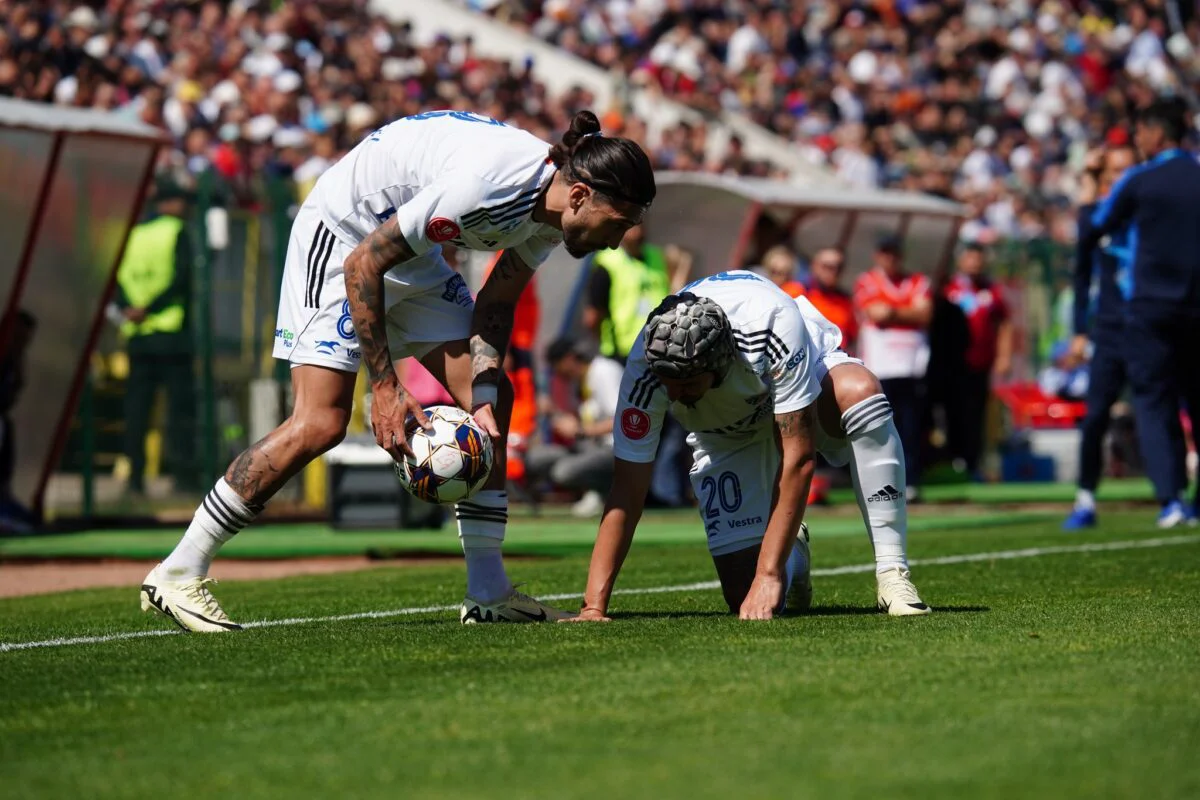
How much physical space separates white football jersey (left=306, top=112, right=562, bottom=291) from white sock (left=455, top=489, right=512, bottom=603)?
84 centimetres

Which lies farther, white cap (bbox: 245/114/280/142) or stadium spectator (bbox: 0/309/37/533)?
white cap (bbox: 245/114/280/142)

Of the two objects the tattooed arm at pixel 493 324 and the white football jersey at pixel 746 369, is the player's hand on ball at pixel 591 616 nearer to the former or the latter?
the white football jersey at pixel 746 369

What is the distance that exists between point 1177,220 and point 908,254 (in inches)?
329

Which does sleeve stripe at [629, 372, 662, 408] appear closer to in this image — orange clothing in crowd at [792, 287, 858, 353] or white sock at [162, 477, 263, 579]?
white sock at [162, 477, 263, 579]

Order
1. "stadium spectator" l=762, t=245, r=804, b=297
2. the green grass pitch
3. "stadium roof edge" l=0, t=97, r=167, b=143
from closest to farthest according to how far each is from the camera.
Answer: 1. the green grass pitch
2. "stadium roof edge" l=0, t=97, r=167, b=143
3. "stadium spectator" l=762, t=245, r=804, b=297

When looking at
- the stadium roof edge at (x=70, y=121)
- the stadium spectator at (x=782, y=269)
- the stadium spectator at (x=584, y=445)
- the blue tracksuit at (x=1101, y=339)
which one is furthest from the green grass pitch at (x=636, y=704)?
the stadium spectator at (x=782, y=269)

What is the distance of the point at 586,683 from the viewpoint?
16.4 ft

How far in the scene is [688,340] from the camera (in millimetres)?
6176

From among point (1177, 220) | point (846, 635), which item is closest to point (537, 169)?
point (846, 635)

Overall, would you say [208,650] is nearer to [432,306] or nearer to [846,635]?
[432,306]

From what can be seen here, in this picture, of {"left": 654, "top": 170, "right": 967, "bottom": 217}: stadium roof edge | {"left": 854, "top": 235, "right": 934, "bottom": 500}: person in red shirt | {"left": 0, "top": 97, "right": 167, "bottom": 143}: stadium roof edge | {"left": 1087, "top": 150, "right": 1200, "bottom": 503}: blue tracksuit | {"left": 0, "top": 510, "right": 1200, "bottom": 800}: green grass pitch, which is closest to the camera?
{"left": 0, "top": 510, "right": 1200, "bottom": 800}: green grass pitch

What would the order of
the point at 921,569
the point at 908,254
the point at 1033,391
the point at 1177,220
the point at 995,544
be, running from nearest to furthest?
1. the point at 921,569
2. the point at 995,544
3. the point at 1177,220
4. the point at 908,254
5. the point at 1033,391

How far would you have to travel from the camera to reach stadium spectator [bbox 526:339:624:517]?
50.2ft

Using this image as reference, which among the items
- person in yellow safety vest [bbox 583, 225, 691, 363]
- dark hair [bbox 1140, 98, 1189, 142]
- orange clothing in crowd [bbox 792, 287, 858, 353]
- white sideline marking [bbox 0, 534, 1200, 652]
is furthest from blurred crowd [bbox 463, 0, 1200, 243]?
white sideline marking [bbox 0, 534, 1200, 652]
